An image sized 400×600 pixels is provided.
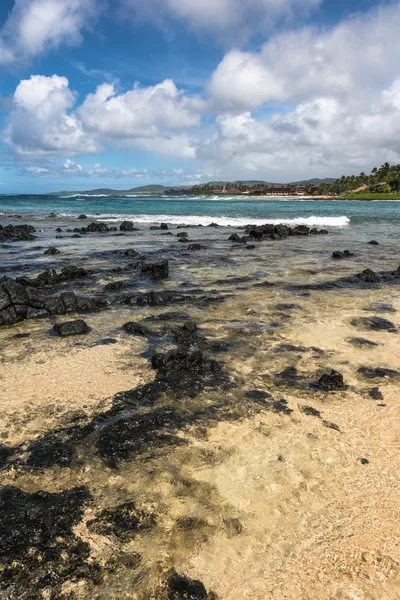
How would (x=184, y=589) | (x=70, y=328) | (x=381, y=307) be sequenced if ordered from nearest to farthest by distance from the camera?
(x=184, y=589)
(x=70, y=328)
(x=381, y=307)

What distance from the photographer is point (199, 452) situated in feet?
14.4

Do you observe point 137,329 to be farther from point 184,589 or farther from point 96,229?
point 96,229

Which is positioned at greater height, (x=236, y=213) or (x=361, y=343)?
(x=236, y=213)

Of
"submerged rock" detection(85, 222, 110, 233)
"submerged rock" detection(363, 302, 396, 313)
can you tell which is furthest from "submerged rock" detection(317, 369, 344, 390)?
"submerged rock" detection(85, 222, 110, 233)

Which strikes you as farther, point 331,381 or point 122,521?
point 331,381

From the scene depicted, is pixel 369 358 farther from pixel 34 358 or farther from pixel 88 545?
pixel 34 358

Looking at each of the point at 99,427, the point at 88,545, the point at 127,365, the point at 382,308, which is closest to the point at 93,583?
the point at 88,545

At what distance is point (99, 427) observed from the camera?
482 cm

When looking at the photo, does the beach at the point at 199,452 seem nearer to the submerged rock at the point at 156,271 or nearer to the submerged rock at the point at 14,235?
the submerged rock at the point at 156,271

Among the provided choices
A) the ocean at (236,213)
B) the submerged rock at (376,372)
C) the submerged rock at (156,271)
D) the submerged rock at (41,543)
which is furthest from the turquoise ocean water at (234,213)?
the submerged rock at (41,543)

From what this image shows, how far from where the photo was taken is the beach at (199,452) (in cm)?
304

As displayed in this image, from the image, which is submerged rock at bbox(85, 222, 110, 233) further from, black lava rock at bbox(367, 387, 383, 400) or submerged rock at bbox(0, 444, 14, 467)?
black lava rock at bbox(367, 387, 383, 400)

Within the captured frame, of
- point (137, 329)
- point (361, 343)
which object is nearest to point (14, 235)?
point (137, 329)

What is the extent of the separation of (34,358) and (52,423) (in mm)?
2357
